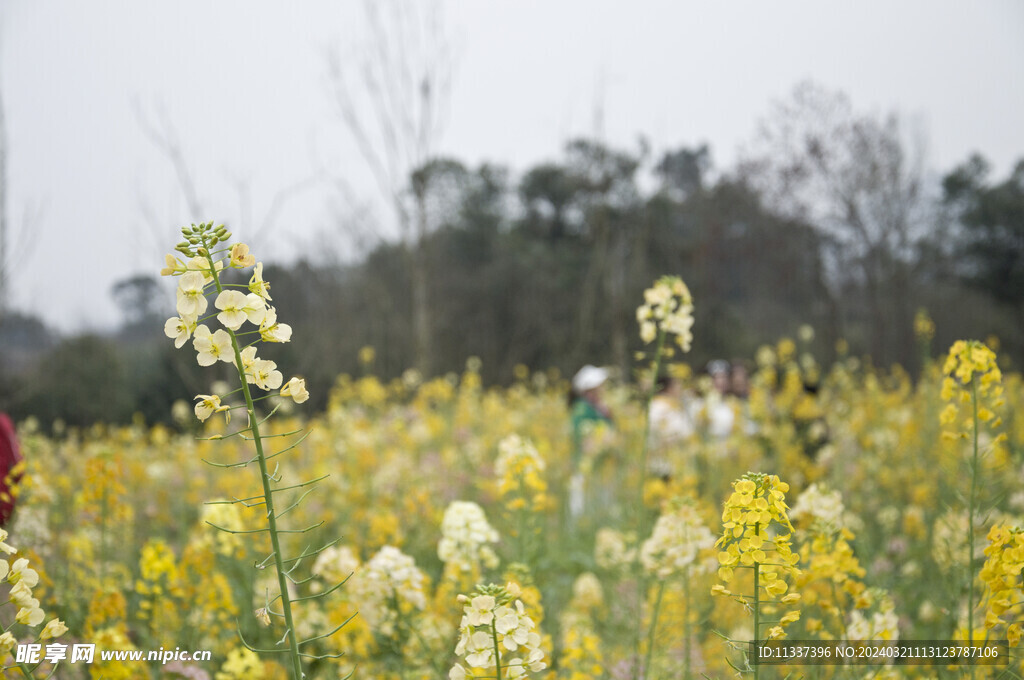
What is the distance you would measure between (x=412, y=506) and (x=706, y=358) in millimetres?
10741

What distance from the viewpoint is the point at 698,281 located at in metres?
12.0

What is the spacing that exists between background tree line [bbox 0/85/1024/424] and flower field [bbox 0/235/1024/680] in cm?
222

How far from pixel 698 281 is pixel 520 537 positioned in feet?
33.5

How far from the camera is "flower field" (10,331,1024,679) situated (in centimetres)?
219

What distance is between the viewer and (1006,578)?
1.50m

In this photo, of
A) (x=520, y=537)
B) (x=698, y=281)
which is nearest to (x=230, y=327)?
(x=520, y=537)

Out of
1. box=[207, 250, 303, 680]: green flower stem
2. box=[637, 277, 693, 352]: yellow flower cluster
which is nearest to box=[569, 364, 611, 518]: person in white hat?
box=[637, 277, 693, 352]: yellow flower cluster

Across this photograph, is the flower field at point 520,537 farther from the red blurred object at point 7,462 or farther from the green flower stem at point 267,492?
the green flower stem at point 267,492

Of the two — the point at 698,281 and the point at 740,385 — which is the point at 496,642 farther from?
the point at 698,281

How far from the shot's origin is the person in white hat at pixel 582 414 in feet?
18.2

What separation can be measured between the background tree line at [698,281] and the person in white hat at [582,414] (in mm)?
1030

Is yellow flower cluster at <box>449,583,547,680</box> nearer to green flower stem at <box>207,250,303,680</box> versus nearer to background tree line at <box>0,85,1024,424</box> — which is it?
green flower stem at <box>207,250,303,680</box>

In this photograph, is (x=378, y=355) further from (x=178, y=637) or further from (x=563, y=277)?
(x=178, y=637)

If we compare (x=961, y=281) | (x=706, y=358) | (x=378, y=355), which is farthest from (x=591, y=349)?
(x=961, y=281)
